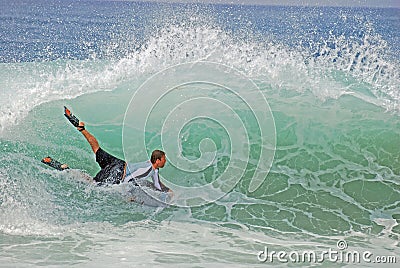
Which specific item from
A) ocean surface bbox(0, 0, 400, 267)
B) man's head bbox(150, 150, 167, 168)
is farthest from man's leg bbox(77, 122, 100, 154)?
man's head bbox(150, 150, 167, 168)

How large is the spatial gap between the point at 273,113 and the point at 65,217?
264 cm

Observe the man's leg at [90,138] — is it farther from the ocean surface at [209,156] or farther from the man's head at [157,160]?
the man's head at [157,160]

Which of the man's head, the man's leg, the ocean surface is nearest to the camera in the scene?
the ocean surface

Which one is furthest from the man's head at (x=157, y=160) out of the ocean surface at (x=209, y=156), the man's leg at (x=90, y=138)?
the man's leg at (x=90, y=138)

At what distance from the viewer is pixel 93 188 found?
5199 mm

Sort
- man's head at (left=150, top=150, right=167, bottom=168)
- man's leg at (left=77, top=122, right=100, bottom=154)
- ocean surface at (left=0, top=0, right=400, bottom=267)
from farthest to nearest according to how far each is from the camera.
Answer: man's leg at (left=77, top=122, right=100, bottom=154) < man's head at (left=150, top=150, right=167, bottom=168) < ocean surface at (left=0, top=0, right=400, bottom=267)

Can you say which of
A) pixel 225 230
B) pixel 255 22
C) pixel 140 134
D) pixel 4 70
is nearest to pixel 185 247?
pixel 225 230

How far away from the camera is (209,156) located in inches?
231

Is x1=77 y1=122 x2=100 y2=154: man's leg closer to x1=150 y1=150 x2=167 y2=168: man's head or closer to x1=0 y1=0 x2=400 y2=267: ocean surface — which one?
x1=0 y1=0 x2=400 y2=267: ocean surface

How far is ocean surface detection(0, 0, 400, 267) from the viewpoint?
438 cm

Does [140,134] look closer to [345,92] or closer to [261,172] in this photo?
[261,172]

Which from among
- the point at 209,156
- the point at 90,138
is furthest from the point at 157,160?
the point at 90,138

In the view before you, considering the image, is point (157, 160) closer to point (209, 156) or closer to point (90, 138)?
point (209, 156)

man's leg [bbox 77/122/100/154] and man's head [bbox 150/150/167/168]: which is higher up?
man's leg [bbox 77/122/100/154]
